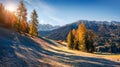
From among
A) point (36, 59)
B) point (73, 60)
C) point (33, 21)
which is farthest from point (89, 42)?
point (36, 59)

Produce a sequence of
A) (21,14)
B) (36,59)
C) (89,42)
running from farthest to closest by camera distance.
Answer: (89,42) < (21,14) < (36,59)

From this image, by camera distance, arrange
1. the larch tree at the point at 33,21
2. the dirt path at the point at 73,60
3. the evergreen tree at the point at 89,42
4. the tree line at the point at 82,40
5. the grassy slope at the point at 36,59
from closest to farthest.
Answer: the grassy slope at the point at 36,59, the dirt path at the point at 73,60, the tree line at the point at 82,40, the evergreen tree at the point at 89,42, the larch tree at the point at 33,21

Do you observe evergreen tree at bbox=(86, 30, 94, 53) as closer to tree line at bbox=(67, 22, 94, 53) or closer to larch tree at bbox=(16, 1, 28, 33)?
tree line at bbox=(67, 22, 94, 53)

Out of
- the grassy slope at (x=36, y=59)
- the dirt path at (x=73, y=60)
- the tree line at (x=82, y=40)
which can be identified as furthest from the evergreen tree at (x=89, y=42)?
the grassy slope at (x=36, y=59)

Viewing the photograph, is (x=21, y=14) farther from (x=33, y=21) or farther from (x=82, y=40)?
(x=82, y=40)

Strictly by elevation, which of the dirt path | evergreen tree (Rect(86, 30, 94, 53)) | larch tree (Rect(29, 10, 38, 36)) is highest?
larch tree (Rect(29, 10, 38, 36))

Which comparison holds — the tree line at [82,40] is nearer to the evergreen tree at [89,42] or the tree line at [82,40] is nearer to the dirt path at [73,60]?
the evergreen tree at [89,42]

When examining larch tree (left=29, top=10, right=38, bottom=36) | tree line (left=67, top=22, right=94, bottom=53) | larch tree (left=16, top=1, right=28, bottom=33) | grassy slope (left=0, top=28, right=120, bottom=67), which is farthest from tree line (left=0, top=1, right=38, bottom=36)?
grassy slope (left=0, top=28, right=120, bottom=67)

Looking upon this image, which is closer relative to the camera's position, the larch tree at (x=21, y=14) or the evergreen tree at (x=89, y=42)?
the larch tree at (x=21, y=14)

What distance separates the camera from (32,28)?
111 metres

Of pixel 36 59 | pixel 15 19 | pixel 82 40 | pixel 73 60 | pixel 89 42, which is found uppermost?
pixel 15 19

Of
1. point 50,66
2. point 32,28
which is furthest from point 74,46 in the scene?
point 50,66

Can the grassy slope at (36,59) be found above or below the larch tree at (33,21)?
below

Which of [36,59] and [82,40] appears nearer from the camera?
[36,59]
